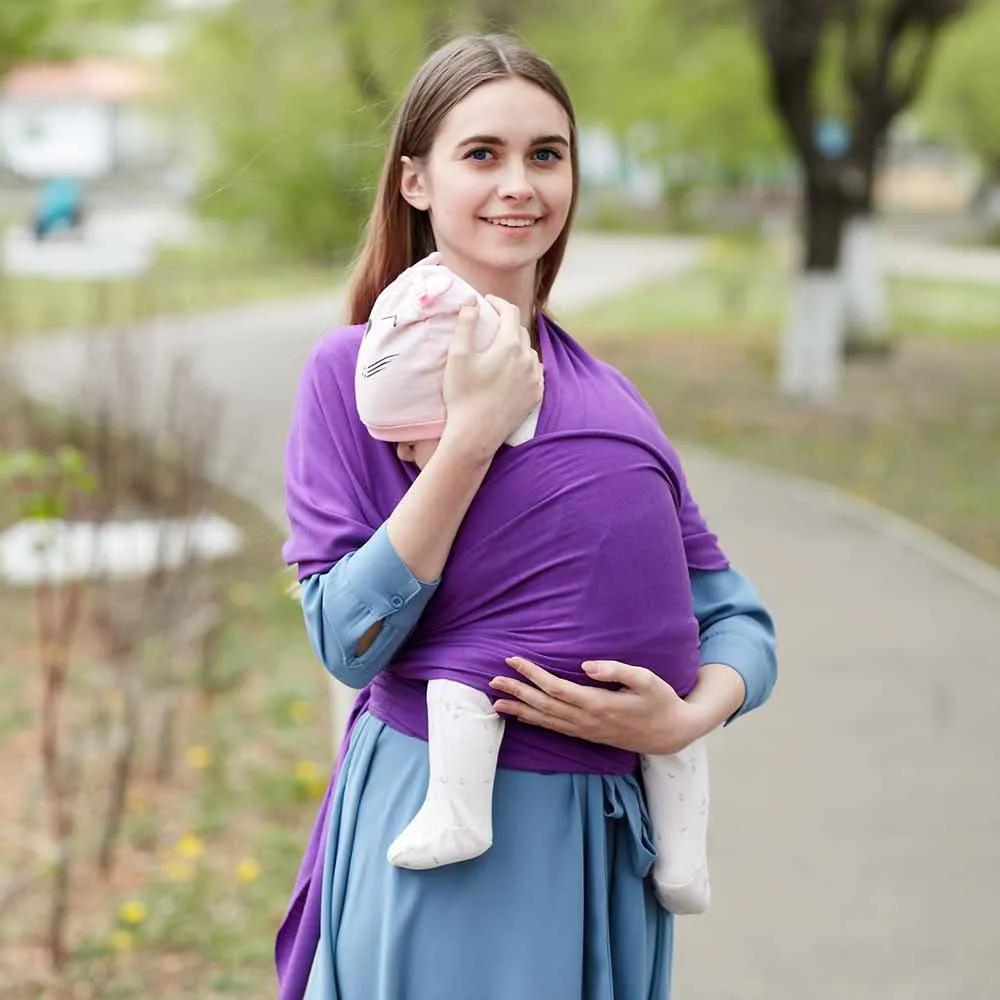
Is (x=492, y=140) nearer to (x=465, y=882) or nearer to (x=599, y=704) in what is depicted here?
(x=599, y=704)

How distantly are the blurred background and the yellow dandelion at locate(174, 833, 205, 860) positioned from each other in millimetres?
24

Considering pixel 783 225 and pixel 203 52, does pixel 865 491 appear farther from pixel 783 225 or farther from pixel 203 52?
pixel 783 225

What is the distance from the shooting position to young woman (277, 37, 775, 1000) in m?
1.68

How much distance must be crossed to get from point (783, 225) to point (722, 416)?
101ft

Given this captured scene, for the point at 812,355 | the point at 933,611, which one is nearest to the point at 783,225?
the point at 812,355

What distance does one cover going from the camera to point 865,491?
9836 mm

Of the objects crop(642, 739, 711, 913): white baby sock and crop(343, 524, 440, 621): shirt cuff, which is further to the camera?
crop(642, 739, 711, 913): white baby sock

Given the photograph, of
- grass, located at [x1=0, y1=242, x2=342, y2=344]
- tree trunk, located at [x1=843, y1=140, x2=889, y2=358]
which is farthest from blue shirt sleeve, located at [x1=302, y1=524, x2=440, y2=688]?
tree trunk, located at [x1=843, y1=140, x2=889, y2=358]

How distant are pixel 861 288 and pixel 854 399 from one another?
376cm

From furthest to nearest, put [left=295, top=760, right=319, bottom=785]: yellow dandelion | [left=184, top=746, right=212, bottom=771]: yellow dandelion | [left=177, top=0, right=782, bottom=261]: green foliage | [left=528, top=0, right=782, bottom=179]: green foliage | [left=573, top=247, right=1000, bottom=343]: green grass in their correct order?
[left=573, top=247, right=1000, bottom=343]: green grass → [left=177, top=0, right=782, bottom=261]: green foliage → [left=528, top=0, right=782, bottom=179]: green foliage → [left=184, top=746, right=212, bottom=771]: yellow dandelion → [left=295, top=760, right=319, bottom=785]: yellow dandelion

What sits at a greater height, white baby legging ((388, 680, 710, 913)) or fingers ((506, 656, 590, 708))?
fingers ((506, 656, 590, 708))

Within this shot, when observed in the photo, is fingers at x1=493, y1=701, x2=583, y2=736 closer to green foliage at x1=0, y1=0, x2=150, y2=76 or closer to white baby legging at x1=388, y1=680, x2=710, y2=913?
white baby legging at x1=388, y1=680, x2=710, y2=913

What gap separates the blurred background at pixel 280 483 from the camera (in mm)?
4098

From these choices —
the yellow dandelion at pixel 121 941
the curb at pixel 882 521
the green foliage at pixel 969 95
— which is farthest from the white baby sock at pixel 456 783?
the green foliage at pixel 969 95
